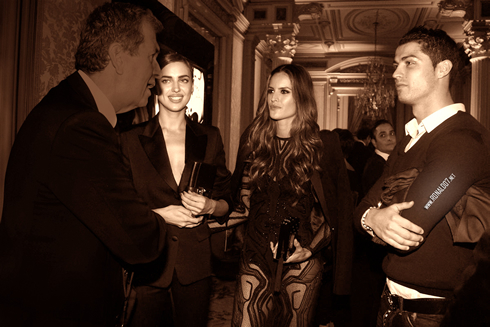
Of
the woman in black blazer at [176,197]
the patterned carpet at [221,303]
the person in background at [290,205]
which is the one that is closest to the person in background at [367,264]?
the patterned carpet at [221,303]

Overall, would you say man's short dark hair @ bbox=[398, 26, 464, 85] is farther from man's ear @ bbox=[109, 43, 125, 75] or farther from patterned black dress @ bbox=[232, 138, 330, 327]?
man's ear @ bbox=[109, 43, 125, 75]

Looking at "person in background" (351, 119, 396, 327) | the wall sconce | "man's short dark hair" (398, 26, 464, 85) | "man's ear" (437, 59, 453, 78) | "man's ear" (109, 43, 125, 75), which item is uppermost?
the wall sconce

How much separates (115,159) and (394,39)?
12949 mm

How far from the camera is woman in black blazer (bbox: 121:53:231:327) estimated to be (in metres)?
1.96

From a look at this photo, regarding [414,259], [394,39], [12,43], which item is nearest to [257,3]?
[394,39]

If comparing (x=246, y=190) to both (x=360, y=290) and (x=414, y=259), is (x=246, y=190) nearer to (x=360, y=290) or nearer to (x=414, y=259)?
(x=414, y=259)

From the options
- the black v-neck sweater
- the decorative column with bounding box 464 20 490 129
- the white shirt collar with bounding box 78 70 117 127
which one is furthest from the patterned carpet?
the decorative column with bounding box 464 20 490 129

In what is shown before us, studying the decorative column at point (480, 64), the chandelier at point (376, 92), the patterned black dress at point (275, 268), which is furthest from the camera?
the chandelier at point (376, 92)

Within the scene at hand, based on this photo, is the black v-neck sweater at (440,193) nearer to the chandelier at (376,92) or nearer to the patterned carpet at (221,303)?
the patterned carpet at (221,303)

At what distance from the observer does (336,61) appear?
14.1 m

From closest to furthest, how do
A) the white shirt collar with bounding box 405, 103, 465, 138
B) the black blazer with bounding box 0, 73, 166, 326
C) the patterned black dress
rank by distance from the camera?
1. the black blazer with bounding box 0, 73, 166, 326
2. the white shirt collar with bounding box 405, 103, 465, 138
3. the patterned black dress

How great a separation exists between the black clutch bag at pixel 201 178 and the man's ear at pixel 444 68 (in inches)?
41.8

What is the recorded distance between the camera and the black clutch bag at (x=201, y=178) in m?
1.90

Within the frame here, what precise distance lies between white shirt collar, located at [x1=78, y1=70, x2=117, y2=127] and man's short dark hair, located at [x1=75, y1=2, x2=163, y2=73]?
0.06 meters
